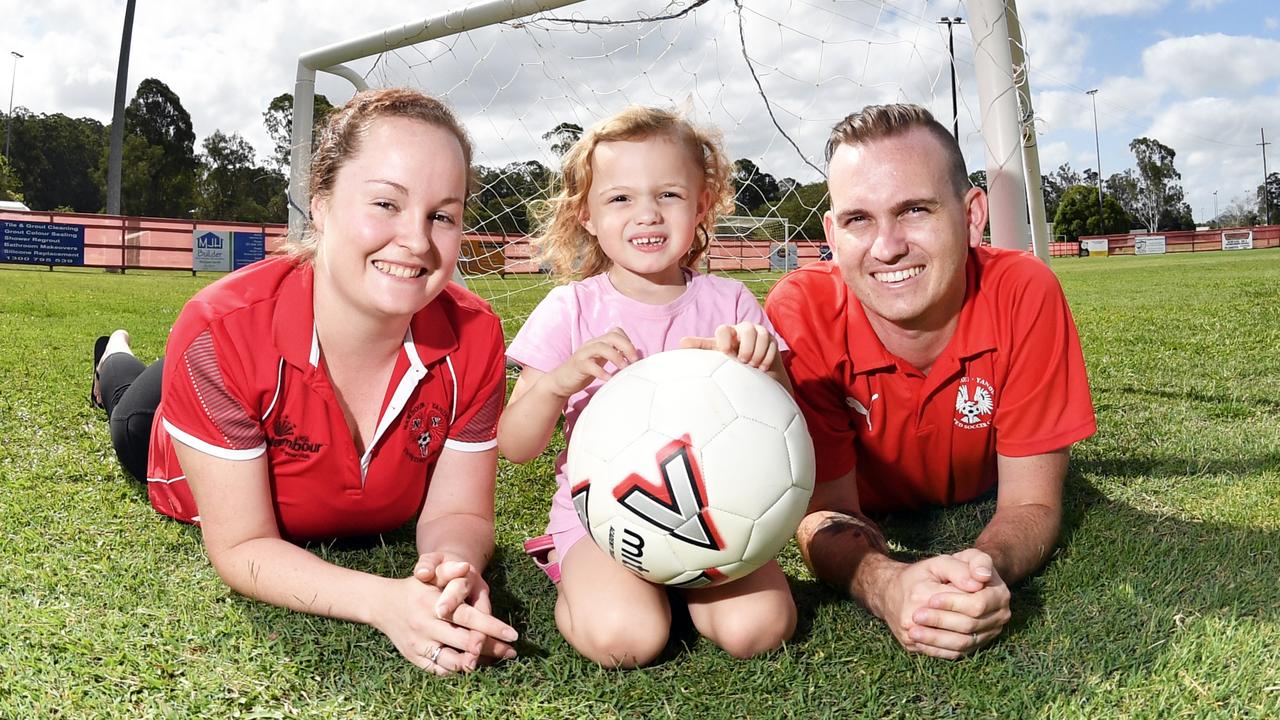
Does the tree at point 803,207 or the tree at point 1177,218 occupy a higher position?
the tree at point 1177,218

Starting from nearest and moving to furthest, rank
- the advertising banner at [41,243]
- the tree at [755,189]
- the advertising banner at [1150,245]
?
the tree at [755,189]
the advertising banner at [41,243]
the advertising banner at [1150,245]

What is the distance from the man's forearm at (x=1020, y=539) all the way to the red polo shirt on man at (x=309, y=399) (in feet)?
4.62

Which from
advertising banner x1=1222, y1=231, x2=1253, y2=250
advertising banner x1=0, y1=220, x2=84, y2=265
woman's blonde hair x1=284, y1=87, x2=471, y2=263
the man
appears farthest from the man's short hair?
advertising banner x1=1222, y1=231, x2=1253, y2=250

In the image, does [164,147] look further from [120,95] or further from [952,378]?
[952,378]

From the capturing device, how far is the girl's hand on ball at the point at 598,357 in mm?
2215

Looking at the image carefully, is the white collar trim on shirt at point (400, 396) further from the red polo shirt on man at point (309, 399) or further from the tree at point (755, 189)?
the tree at point (755, 189)

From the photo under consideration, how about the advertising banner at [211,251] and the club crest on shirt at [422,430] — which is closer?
the club crest on shirt at [422,430]

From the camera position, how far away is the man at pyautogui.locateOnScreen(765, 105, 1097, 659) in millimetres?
2500

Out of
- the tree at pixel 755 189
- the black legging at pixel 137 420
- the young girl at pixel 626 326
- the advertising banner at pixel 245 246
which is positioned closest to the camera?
the young girl at pixel 626 326

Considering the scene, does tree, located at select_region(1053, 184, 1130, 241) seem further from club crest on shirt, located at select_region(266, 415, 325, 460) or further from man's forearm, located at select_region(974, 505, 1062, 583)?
club crest on shirt, located at select_region(266, 415, 325, 460)

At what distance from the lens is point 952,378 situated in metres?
2.68

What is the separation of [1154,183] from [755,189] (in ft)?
321

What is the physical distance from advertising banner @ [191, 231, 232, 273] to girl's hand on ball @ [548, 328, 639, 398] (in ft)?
77.2

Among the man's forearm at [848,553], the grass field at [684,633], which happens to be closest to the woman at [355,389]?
the grass field at [684,633]
